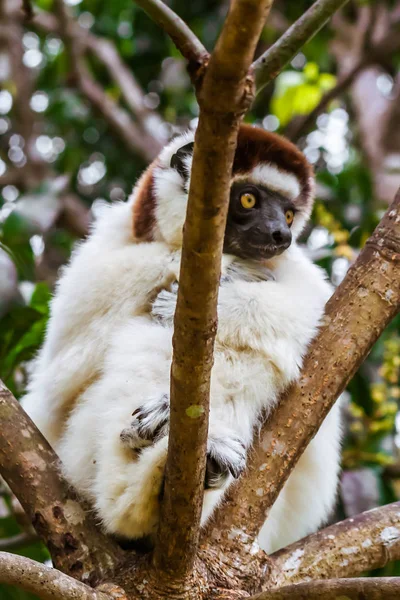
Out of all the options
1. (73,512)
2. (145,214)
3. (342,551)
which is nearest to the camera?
(73,512)

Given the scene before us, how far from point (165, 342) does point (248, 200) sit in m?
0.96

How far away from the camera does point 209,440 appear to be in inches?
91.7

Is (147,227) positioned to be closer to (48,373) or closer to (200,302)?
(48,373)

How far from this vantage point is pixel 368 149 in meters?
6.78

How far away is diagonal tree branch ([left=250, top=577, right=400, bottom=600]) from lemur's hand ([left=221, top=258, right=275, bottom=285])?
54.7 inches

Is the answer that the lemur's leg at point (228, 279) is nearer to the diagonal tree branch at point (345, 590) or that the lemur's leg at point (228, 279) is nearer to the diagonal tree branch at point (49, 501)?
the diagonal tree branch at point (49, 501)

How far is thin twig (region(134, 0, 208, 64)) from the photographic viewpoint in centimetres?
161

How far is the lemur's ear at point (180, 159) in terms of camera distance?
329cm

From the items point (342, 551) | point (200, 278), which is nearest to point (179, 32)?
point (200, 278)

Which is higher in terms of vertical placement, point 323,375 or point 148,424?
point 323,375

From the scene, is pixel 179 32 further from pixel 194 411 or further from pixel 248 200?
pixel 248 200

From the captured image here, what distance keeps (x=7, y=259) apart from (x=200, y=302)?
1920 mm

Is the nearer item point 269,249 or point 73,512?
point 73,512

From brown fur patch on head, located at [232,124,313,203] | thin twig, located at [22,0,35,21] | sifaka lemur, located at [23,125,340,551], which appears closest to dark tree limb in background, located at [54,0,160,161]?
thin twig, located at [22,0,35,21]
